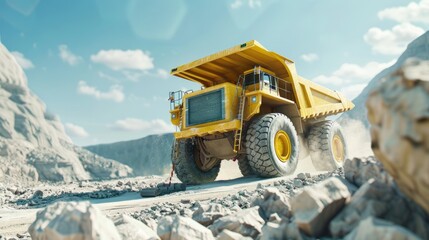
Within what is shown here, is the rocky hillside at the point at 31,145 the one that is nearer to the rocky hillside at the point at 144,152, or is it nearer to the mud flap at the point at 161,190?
the rocky hillside at the point at 144,152

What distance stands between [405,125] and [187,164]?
781 cm

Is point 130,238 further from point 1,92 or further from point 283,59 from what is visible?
point 1,92

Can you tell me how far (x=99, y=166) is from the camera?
1131 inches

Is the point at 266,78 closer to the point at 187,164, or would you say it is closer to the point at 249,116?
the point at 249,116

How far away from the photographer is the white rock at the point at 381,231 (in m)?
1.04

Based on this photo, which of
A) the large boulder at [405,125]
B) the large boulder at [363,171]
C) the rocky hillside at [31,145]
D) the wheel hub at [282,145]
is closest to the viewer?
the large boulder at [405,125]

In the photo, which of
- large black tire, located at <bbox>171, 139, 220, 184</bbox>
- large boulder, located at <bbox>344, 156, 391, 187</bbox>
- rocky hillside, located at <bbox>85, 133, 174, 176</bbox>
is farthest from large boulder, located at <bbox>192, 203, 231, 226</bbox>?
rocky hillside, located at <bbox>85, 133, 174, 176</bbox>

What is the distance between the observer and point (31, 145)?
26391 mm

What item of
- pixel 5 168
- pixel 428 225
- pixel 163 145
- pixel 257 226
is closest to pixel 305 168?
pixel 257 226

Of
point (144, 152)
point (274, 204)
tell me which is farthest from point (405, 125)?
point (144, 152)

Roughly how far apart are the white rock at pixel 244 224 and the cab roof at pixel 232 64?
5467 millimetres

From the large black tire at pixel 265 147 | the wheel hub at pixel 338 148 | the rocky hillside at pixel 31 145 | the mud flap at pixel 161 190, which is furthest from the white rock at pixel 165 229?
the rocky hillside at pixel 31 145

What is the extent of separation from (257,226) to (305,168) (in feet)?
28.5

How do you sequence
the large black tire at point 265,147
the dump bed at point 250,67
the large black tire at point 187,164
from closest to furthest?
1. the large black tire at point 265,147
2. the dump bed at point 250,67
3. the large black tire at point 187,164
